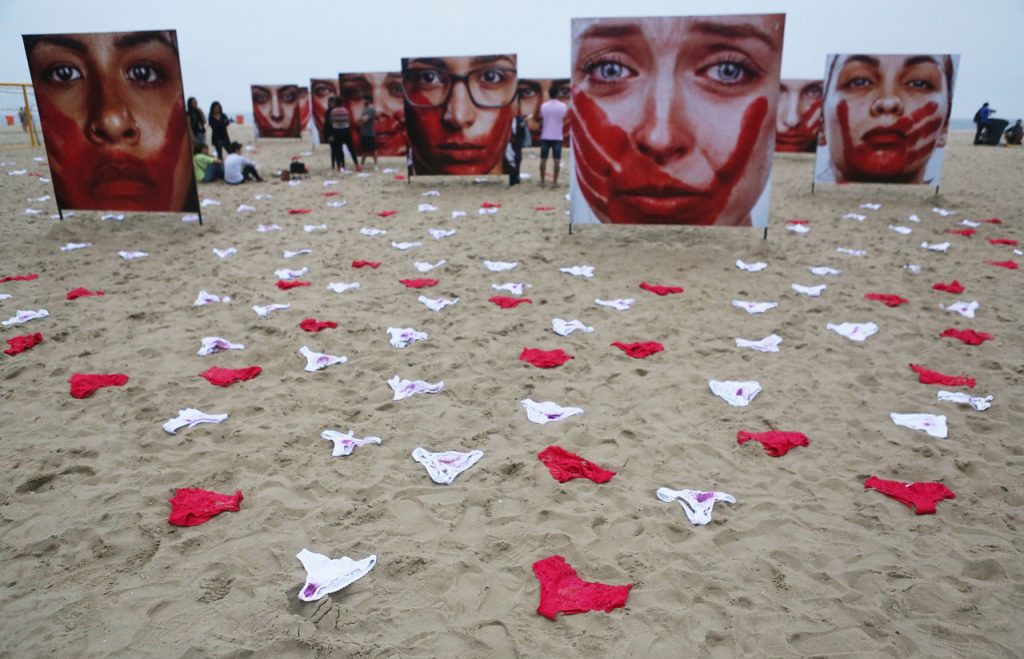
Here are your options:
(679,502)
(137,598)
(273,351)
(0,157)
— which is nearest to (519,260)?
(273,351)

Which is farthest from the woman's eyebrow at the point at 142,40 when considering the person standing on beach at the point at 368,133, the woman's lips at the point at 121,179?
Result: the person standing on beach at the point at 368,133

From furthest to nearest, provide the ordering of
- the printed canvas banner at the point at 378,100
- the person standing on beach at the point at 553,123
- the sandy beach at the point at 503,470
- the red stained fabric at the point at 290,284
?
the printed canvas banner at the point at 378,100, the person standing on beach at the point at 553,123, the red stained fabric at the point at 290,284, the sandy beach at the point at 503,470

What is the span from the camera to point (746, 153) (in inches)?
254

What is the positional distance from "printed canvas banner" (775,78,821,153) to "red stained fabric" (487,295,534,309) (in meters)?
A: 13.8

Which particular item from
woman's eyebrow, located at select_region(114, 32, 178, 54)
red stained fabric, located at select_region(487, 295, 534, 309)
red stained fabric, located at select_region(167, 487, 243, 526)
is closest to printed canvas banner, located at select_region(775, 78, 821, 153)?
red stained fabric, located at select_region(487, 295, 534, 309)

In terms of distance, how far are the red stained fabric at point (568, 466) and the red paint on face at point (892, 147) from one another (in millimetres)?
8550

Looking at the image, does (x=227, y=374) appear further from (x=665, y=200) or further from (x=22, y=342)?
(x=665, y=200)

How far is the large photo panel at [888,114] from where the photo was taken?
891 cm

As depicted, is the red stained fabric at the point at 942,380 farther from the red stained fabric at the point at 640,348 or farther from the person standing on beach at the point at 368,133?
the person standing on beach at the point at 368,133

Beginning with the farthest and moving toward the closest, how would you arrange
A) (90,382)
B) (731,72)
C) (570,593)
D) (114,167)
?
(114,167) → (731,72) → (90,382) → (570,593)

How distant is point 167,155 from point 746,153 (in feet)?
21.7

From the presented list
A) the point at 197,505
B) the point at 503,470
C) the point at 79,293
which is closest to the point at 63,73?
the point at 79,293

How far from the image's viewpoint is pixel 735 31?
242 inches

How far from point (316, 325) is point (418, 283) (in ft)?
4.07
